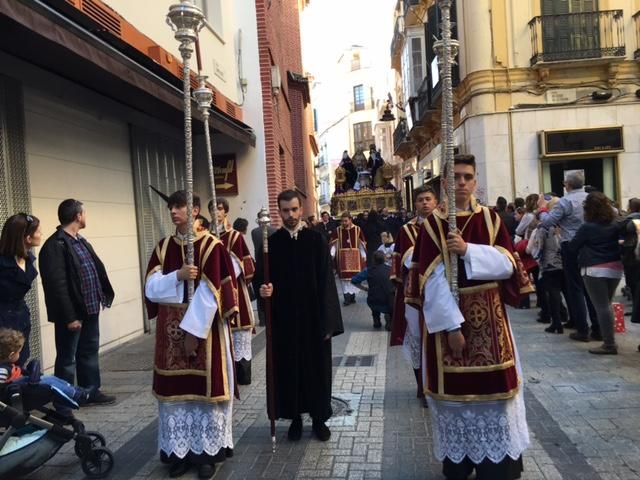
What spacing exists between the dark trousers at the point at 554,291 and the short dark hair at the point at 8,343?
678 cm

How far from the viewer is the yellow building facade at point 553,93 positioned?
15.6 m

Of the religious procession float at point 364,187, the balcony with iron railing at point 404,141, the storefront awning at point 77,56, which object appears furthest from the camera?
the balcony with iron railing at point 404,141

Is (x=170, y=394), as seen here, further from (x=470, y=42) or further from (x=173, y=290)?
(x=470, y=42)

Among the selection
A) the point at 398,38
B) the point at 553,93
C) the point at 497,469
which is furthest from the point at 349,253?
the point at 398,38

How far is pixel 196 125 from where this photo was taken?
10.5 meters

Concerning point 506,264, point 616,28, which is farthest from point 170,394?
point 616,28

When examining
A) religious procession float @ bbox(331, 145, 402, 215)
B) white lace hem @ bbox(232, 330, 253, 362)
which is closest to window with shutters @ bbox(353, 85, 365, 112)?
religious procession float @ bbox(331, 145, 402, 215)

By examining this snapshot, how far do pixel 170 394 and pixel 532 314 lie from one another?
748 cm

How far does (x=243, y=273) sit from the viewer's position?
22.6 feet

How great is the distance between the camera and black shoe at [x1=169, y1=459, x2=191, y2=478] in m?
4.21

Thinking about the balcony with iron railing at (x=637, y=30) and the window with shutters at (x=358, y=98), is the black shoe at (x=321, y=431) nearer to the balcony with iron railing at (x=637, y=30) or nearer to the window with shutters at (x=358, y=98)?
the balcony with iron railing at (x=637, y=30)

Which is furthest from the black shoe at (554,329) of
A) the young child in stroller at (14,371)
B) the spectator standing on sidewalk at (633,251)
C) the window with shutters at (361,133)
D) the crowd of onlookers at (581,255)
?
the window with shutters at (361,133)

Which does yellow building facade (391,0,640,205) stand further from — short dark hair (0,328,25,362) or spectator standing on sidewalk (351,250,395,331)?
short dark hair (0,328,25,362)

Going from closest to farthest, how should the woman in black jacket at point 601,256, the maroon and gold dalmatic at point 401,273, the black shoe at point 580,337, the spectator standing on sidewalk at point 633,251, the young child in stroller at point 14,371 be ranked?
1. the young child in stroller at point 14,371
2. the maroon and gold dalmatic at point 401,273
3. the spectator standing on sidewalk at point 633,251
4. the woman in black jacket at point 601,256
5. the black shoe at point 580,337
